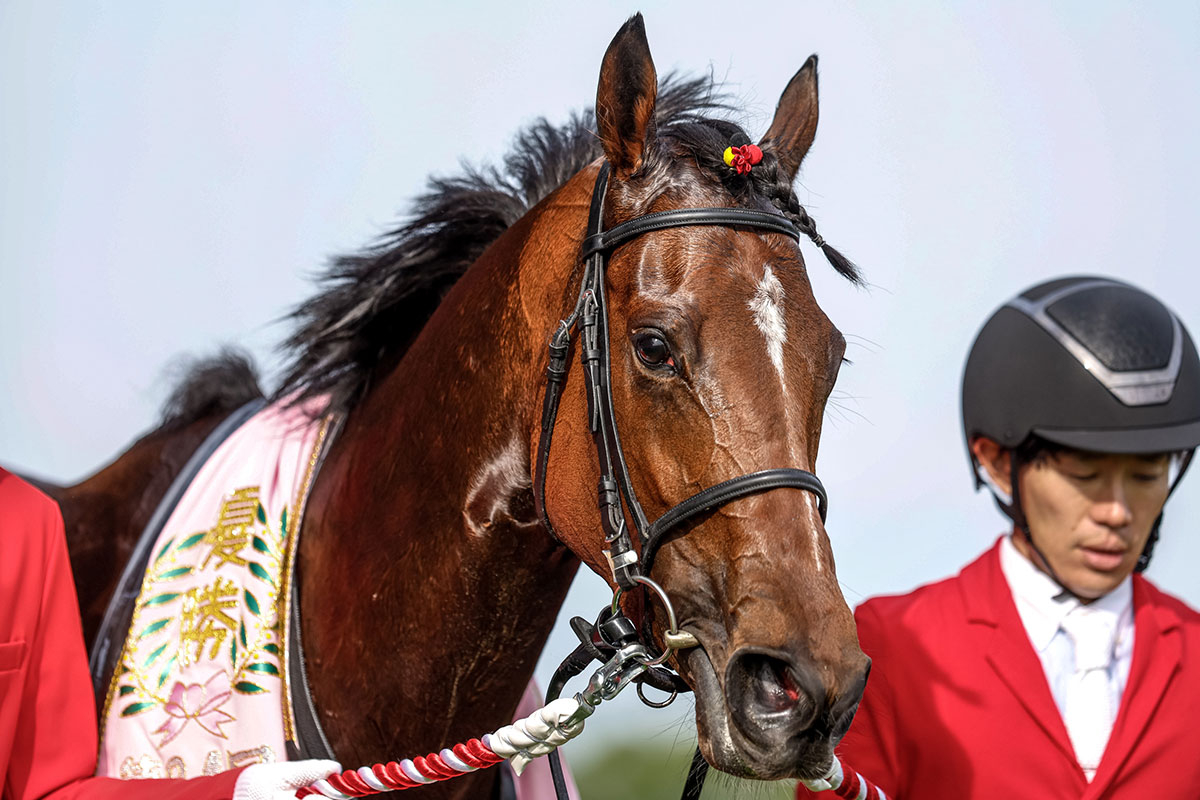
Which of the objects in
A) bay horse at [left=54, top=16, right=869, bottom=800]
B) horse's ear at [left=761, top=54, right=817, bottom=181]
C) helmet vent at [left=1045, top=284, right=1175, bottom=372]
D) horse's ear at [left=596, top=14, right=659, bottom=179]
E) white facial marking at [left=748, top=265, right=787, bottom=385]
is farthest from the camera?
horse's ear at [left=761, top=54, right=817, bottom=181]

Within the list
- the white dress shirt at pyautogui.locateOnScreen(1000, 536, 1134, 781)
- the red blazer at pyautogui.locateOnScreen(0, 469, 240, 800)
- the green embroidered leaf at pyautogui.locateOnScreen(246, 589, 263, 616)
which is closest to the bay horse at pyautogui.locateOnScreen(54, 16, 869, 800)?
the green embroidered leaf at pyautogui.locateOnScreen(246, 589, 263, 616)

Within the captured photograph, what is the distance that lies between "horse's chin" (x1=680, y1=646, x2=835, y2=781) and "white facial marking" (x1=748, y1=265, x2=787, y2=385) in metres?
0.53

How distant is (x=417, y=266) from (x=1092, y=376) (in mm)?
1710

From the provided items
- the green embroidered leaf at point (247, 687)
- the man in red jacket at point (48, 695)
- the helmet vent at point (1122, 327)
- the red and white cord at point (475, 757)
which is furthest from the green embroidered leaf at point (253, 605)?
the helmet vent at point (1122, 327)

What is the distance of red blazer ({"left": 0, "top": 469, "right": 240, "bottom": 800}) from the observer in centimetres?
201

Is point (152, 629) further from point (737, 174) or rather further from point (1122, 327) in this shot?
point (1122, 327)

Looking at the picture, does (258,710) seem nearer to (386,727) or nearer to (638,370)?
(386,727)

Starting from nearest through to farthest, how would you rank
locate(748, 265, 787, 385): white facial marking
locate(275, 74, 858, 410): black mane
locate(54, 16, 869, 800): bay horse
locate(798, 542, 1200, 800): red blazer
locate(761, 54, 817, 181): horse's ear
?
locate(54, 16, 869, 800): bay horse
locate(748, 265, 787, 385): white facial marking
locate(798, 542, 1200, 800): red blazer
locate(761, 54, 817, 181): horse's ear
locate(275, 74, 858, 410): black mane

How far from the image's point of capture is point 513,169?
2996 mm

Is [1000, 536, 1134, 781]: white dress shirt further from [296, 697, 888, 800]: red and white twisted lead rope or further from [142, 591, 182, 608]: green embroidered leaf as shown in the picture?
[142, 591, 182, 608]: green embroidered leaf

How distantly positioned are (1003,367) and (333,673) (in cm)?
171

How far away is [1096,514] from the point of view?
234 centimetres

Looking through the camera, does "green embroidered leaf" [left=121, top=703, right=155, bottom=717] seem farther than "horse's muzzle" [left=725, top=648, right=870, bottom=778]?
Yes

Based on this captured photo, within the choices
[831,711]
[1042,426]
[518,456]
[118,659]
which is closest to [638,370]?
[518,456]
